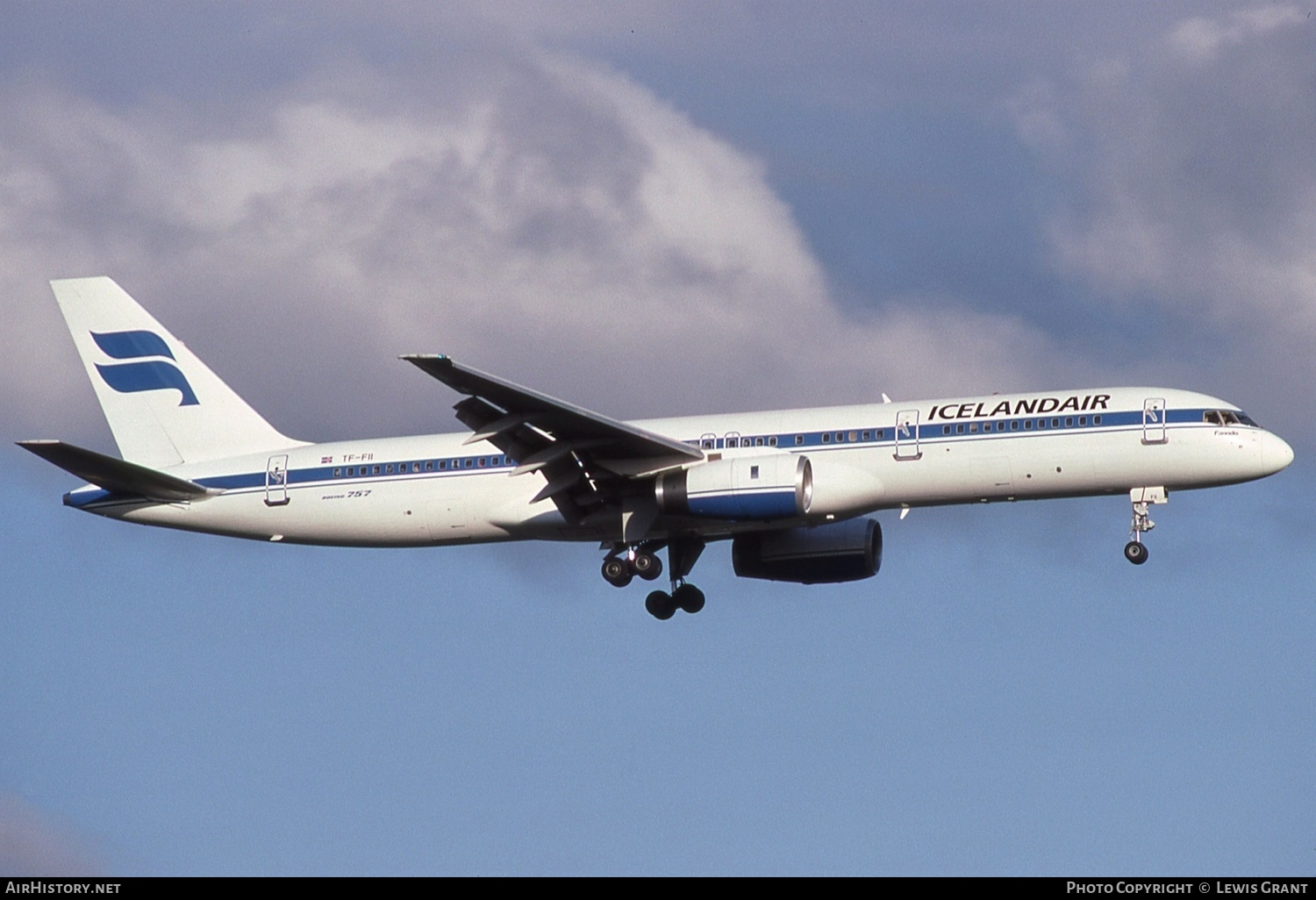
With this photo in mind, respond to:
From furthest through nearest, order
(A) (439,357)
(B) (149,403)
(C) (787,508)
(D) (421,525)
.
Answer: (B) (149,403) < (D) (421,525) < (C) (787,508) < (A) (439,357)

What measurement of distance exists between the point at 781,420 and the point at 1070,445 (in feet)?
23.8

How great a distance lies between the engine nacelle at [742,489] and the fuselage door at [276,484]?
35.5 ft

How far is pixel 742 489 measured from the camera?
49.9 m

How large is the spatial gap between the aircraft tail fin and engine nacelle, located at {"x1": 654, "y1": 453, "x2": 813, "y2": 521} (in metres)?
12.3

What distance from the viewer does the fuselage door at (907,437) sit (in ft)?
165

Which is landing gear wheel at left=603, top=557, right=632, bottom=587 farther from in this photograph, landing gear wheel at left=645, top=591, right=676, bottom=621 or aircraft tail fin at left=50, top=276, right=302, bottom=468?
aircraft tail fin at left=50, top=276, right=302, bottom=468

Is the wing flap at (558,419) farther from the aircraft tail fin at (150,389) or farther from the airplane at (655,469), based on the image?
the aircraft tail fin at (150,389)

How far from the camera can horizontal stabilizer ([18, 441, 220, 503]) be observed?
2042 inches

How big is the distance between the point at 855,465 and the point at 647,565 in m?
6.26

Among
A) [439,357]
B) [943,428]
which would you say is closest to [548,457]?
[439,357]
